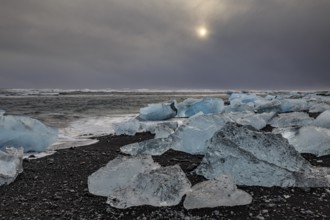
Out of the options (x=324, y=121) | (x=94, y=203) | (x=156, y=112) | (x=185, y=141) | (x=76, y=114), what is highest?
(x=324, y=121)

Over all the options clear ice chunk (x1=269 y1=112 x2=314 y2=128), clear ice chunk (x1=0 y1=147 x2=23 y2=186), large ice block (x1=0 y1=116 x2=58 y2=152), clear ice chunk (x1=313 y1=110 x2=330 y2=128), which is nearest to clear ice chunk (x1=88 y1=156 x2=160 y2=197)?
clear ice chunk (x1=0 y1=147 x2=23 y2=186)

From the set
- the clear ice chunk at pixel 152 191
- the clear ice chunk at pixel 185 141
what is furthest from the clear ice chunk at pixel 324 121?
the clear ice chunk at pixel 152 191

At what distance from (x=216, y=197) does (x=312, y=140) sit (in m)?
2.42

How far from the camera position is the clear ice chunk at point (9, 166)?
3307 mm

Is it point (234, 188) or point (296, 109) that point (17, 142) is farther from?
point (296, 109)

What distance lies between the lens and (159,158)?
4.44 metres

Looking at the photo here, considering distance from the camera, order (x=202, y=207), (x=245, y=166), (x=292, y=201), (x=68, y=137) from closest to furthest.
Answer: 1. (x=202, y=207)
2. (x=292, y=201)
3. (x=245, y=166)
4. (x=68, y=137)

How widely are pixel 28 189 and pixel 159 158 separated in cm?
177

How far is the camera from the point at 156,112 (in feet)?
36.8

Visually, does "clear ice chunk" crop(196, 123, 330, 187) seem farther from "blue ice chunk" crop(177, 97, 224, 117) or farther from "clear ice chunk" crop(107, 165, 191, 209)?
"blue ice chunk" crop(177, 97, 224, 117)

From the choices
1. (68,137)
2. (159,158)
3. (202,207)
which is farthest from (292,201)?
(68,137)

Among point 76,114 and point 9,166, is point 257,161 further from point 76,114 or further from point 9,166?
point 76,114

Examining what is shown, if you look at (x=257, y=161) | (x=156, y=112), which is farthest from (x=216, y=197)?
(x=156, y=112)

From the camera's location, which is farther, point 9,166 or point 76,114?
point 76,114
